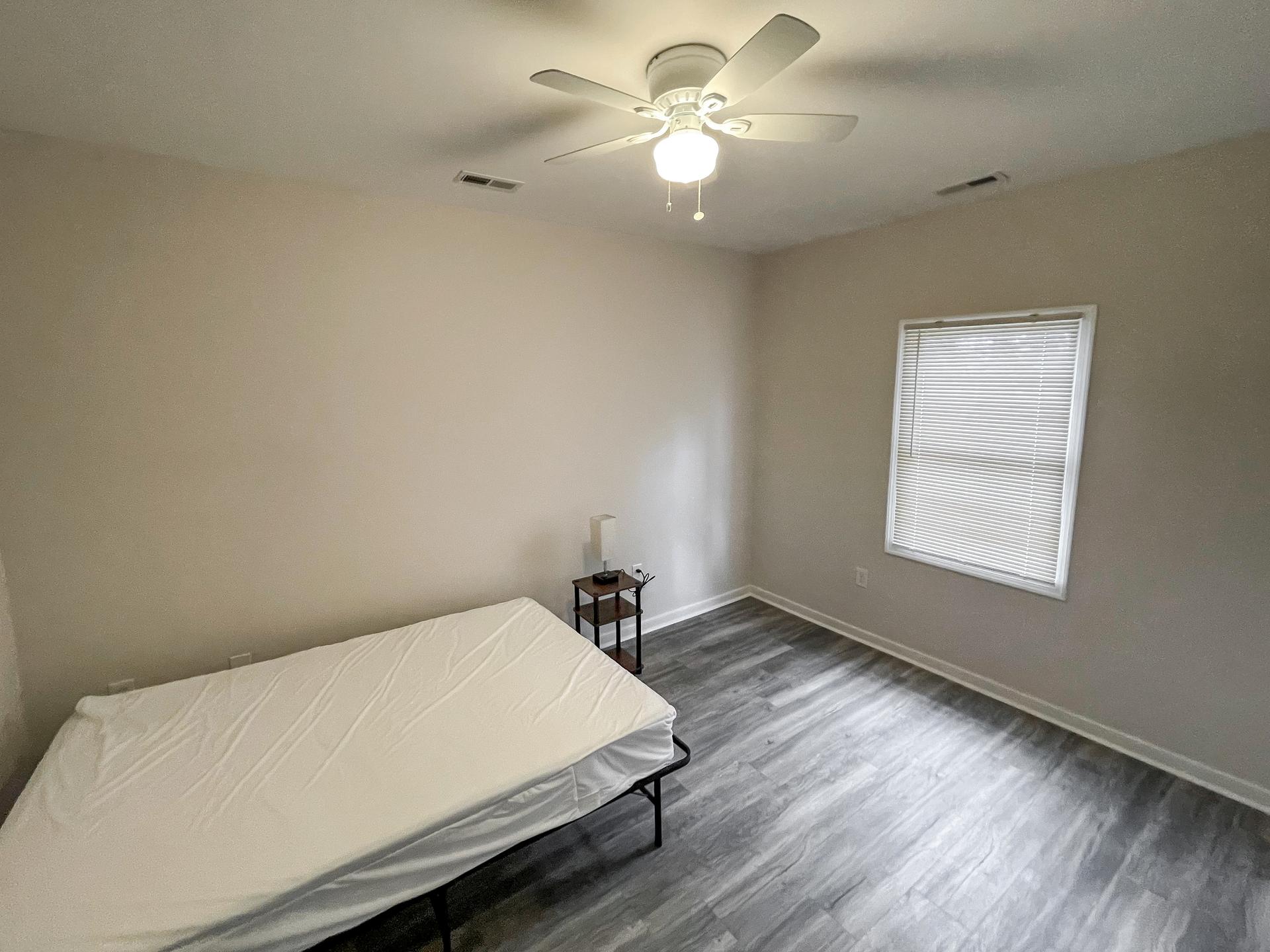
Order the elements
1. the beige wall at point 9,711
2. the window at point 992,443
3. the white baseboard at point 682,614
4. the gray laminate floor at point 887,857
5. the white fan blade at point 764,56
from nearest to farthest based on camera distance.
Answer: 1. the white fan blade at point 764,56
2. the gray laminate floor at point 887,857
3. the beige wall at point 9,711
4. the window at point 992,443
5. the white baseboard at point 682,614

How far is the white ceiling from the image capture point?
131cm

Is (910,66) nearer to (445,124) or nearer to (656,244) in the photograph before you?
(445,124)

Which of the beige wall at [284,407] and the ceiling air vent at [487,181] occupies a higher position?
the ceiling air vent at [487,181]

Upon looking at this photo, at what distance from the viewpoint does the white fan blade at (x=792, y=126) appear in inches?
58.0

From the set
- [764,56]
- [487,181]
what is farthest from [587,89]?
[487,181]

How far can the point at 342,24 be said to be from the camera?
1337 mm

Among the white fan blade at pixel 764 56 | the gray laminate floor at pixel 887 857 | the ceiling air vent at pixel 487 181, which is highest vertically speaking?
the ceiling air vent at pixel 487 181

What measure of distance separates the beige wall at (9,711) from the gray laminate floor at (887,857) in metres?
1.44

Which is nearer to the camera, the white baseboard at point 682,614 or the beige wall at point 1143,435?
the beige wall at point 1143,435

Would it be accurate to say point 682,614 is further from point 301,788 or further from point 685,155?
point 685,155

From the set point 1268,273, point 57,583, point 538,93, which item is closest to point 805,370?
point 1268,273

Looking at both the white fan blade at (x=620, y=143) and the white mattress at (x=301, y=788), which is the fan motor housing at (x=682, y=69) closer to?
the white fan blade at (x=620, y=143)

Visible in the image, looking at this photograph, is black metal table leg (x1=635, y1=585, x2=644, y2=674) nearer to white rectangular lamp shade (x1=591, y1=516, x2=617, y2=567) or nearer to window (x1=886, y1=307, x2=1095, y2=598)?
white rectangular lamp shade (x1=591, y1=516, x2=617, y2=567)

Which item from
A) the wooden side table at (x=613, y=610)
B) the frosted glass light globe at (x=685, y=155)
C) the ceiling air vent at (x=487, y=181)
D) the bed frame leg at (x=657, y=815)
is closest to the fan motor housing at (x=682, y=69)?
the frosted glass light globe at (x=685, y=155)
